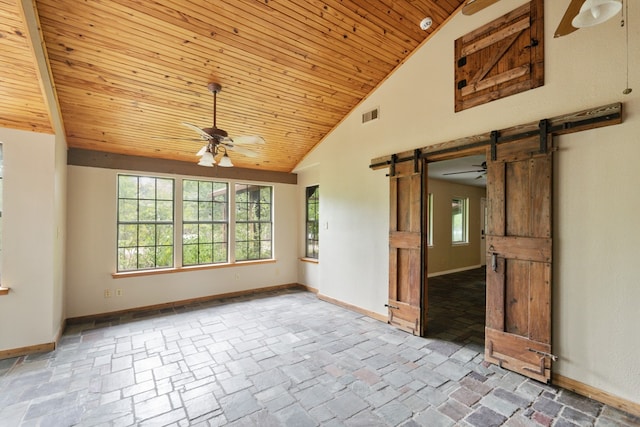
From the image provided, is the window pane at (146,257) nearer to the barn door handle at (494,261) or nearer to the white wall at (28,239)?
the white wall at (28,239)

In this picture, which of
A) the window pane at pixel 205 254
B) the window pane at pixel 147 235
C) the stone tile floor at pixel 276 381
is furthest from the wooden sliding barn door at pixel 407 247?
the window pane at pixel 147 235

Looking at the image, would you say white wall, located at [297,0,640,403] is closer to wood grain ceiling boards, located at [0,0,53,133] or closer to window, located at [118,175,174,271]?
wood grain ceiling boards, located at [0,0,53,133]

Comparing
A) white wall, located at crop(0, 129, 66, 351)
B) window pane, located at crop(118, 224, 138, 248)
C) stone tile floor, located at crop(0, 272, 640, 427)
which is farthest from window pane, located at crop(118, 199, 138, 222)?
Answer: stone tile floor, located at crop(0, 272, 640, 427)

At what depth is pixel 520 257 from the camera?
2779 millimetres

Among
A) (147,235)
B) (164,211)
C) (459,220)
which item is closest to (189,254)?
(147,235)

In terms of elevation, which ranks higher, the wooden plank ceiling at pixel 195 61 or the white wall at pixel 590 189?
the wooden plank ceiling at pixel 195 61

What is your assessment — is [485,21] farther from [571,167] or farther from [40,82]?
[40,82]

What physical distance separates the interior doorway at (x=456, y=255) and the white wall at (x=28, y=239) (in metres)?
4.57

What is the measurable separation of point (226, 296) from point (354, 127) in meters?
3.92

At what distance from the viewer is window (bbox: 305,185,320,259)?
6238 millimetres

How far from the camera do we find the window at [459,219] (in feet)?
27.0

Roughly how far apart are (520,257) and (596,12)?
2.01 meters

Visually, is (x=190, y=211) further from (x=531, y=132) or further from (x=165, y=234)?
(x=531, y=132)

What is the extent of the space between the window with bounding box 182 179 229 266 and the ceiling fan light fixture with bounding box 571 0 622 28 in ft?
17.3
